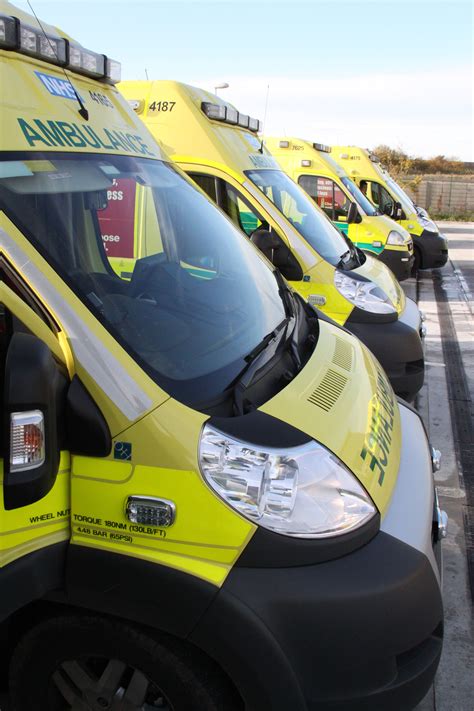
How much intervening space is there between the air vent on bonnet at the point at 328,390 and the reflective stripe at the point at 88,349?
691 millimetres

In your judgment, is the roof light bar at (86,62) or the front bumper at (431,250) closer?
the roof light bar at (86,62)

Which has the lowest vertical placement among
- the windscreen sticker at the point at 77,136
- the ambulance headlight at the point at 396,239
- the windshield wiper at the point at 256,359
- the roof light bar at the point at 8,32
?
the windshield wiper at the point at 256,359

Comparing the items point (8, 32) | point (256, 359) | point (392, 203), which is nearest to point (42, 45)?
point (8, 32)

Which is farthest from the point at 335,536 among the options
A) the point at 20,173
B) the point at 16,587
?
the point at 20,173

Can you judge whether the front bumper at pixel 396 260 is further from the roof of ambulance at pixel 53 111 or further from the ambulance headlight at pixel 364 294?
the roof of ambulance at pixel 53 111

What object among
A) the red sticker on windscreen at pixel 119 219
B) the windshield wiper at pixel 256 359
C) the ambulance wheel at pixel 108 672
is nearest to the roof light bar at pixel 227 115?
the red sticker on windscreen at pixel 119 219

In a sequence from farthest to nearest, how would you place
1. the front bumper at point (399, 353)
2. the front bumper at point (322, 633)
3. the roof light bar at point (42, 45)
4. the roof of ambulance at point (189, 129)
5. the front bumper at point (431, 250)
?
the front bumper at point (431, 250) < the roof of ambulance at point (189, 129) < the front bumper at point (399, 353) < the roof light bar at point (42, 45) < the front bumper at point (322, 633)

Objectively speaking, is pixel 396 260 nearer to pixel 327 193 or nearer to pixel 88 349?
pixel 327 193

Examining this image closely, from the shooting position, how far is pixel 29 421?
1731mm

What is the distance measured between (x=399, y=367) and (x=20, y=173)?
11.6 ft

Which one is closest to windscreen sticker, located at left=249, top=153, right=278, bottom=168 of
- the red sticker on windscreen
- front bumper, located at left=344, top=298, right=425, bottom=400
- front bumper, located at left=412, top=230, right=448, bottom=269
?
front bumper, located at left=344, top=298, right=425, bottom=400

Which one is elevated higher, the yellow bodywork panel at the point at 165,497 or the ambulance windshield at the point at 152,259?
the ambulance windshield at the point at 152,259

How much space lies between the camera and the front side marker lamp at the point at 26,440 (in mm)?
1718

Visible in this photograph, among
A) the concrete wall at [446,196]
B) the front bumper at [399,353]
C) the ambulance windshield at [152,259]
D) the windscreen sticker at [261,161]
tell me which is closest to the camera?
the ambulance windshield at [152,259]
